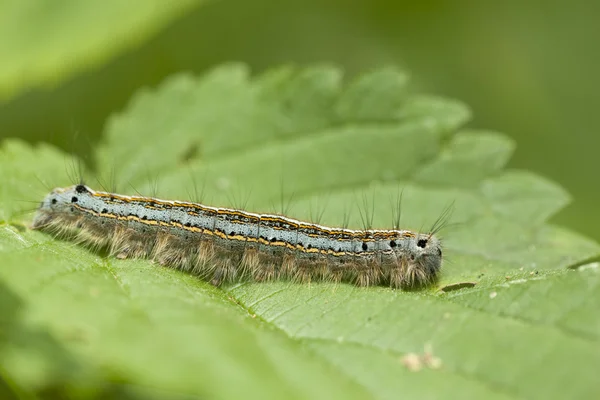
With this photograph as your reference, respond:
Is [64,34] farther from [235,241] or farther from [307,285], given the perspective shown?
[307,285]

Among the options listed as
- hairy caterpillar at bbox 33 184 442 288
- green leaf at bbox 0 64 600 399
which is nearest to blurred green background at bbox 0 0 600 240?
green leaf at bbox 0 64 600 399

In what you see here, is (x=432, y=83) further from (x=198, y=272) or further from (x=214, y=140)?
(x=198, y=272)

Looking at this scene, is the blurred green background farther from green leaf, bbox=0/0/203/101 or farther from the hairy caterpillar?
the hairy caterpillar

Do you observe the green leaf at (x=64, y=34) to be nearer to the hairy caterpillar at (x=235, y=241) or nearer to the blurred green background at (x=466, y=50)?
the hairy caterpillar at (x=235, y=241)

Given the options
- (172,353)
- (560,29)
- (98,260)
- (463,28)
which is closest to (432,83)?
(463,28)

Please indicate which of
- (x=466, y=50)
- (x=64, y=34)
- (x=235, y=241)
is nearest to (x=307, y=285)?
(x=235, y=241)
